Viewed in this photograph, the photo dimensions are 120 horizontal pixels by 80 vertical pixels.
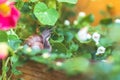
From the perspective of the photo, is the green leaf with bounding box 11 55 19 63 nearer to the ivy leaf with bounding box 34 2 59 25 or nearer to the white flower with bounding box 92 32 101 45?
the ivy leaf with bounding box 34 2 59 25

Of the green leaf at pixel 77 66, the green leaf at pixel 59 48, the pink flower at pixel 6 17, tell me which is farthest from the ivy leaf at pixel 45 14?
the green leaf at pixel 77 66

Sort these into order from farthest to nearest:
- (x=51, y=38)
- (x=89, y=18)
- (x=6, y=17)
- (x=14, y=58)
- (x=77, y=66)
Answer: (x=89, y=18) → (x=51, y=38) → (x=14, y=58) → (x=6, y=17) → (x=77, y=66)

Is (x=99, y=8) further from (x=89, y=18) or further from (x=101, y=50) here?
(x=101, y=50)

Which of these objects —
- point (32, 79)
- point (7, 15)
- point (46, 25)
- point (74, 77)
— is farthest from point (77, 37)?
point (74, 77)

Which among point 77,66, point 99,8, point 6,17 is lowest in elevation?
point 77,66

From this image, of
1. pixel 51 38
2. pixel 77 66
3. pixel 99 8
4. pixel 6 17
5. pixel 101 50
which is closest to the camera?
pixel 77 66

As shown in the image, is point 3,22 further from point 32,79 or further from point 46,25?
point 46,25

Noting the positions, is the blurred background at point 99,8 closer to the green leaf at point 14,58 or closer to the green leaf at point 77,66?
the green leaf at point 14,58

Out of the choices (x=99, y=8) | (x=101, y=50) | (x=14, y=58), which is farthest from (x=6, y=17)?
(x=99, y=8)
